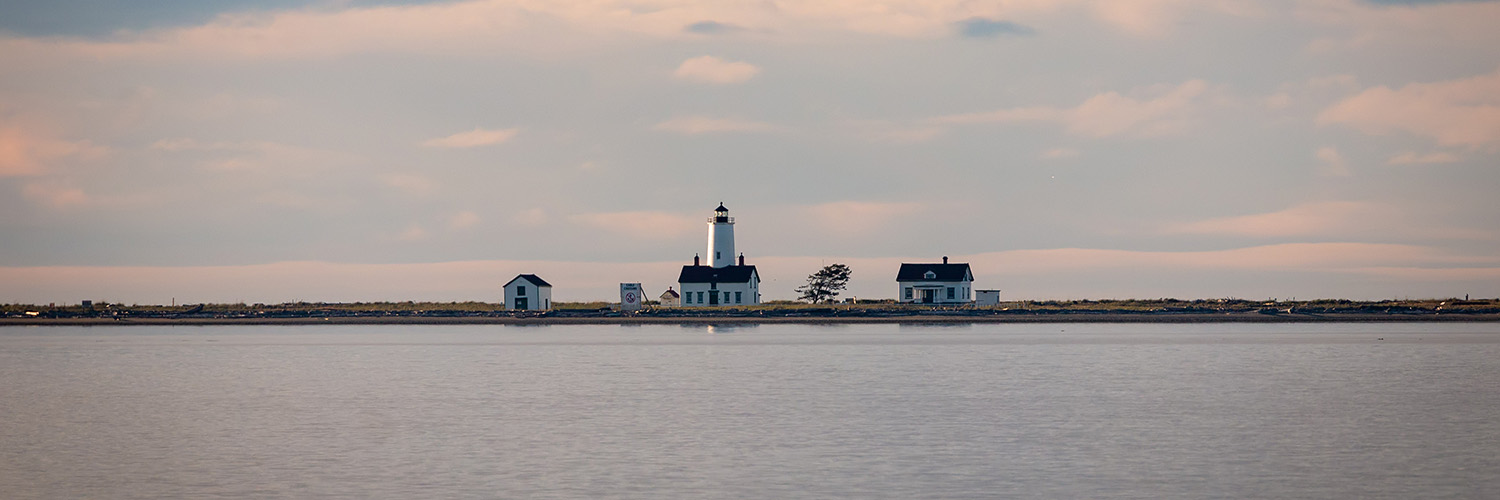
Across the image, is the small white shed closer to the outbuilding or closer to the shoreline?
the shoreline

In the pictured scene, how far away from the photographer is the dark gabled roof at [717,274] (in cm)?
11878

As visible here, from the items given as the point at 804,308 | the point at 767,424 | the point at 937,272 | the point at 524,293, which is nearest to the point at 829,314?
the point at 804,308

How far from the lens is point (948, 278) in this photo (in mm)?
117938

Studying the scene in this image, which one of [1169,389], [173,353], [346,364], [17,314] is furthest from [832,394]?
[17,314]

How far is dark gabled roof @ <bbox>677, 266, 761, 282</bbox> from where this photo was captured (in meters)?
119

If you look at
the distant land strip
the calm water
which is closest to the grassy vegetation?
the distant land strip

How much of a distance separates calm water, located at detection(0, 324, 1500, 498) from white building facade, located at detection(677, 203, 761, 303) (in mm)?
46824

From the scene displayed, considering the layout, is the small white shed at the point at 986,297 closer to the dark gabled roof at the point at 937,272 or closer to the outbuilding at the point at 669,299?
the dark gabled roof at the point at 937,272

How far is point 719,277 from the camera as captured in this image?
A: 391 ft

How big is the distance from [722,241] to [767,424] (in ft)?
275

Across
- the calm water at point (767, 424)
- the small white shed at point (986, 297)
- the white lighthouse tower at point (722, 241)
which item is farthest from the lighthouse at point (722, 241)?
the calm water at point (767, 424)

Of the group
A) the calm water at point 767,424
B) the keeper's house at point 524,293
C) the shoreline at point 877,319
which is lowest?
the calm water at point 767,424

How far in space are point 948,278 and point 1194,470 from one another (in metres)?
90.9

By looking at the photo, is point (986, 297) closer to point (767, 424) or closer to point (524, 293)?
point (524, 293)
